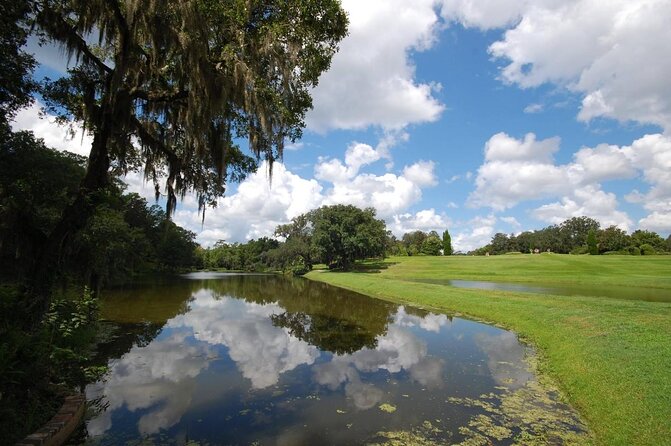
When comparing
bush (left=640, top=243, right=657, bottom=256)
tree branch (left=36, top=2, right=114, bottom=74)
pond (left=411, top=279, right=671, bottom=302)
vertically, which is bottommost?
pond (left=411, top=279, right=671, bottom=302)

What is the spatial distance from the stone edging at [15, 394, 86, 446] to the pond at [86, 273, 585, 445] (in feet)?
1.21

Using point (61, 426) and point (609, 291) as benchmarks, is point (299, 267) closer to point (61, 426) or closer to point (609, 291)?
point (609, 291)

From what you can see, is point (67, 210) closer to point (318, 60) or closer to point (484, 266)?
point (318, 60)

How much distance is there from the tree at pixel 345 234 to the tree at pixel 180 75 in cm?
4805

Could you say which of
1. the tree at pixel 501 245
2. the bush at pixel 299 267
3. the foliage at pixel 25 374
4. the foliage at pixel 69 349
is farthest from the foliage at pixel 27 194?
the tree at pixel 501 245

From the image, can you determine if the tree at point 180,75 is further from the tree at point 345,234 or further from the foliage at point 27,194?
the tree at point 345,234

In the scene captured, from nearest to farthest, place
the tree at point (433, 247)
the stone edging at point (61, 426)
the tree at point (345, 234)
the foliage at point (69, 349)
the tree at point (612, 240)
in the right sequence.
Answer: the stone edging at point (61, 426)
the foliage at point (69, 349)
the tree at point (345, 234)
the tree at point (612, 240)
the tree at point (433, 247)

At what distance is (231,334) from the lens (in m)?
15.8

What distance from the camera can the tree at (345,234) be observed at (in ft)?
190

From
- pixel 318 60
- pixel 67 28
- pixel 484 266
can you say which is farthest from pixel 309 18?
pixel 484 266

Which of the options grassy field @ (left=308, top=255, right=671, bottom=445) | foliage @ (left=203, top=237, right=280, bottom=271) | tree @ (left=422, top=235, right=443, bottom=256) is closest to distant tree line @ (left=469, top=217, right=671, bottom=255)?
tree @ (left=422, top=235, right=443, bottom=256)

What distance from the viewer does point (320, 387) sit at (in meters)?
9.15

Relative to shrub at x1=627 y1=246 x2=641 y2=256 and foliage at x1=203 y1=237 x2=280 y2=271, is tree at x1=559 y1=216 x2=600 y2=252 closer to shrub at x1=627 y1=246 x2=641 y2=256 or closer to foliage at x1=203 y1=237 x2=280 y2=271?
shrub at x1=627 y1=246 x2=641 y2=256

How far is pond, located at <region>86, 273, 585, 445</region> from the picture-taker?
664 centimetres
